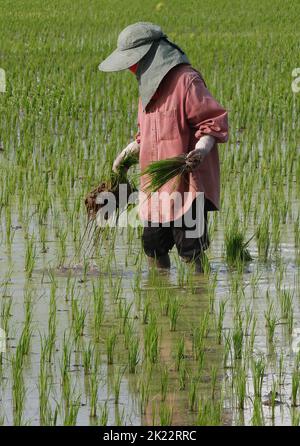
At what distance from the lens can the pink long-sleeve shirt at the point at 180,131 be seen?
5.08m

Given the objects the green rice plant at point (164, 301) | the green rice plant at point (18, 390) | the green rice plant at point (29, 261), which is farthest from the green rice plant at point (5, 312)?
the green rice plant at point (164, 301)

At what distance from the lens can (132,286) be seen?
5.27 metres

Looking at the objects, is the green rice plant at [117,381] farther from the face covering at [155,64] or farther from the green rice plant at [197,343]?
the face covering at [155,64]

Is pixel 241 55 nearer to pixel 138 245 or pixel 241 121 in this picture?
pixel 241 121

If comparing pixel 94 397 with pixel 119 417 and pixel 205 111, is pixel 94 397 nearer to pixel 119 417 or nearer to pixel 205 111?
pixel 119 417

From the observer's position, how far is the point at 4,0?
836 inches

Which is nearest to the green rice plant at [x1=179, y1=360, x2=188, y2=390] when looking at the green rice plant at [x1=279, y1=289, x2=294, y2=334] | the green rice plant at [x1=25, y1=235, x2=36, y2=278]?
the green rice plant at [x1=279, y1=289, x2=294, y2=334]

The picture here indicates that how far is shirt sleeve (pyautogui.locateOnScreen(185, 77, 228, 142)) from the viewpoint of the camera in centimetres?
506

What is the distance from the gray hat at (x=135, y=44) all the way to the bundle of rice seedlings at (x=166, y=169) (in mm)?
425

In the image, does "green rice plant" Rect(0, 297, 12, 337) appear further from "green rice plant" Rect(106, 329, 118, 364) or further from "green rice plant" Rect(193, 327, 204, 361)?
"green rice plant" Rect(193, 327, 204, 361)

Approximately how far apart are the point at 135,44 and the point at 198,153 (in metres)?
0.54

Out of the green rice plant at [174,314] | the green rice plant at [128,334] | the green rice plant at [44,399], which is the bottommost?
the green rice plant at [44,399]

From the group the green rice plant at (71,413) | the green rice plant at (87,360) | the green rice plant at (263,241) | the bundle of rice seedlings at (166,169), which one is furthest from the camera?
the green rice plant at (263,241)

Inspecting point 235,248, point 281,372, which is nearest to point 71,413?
point 281,372
